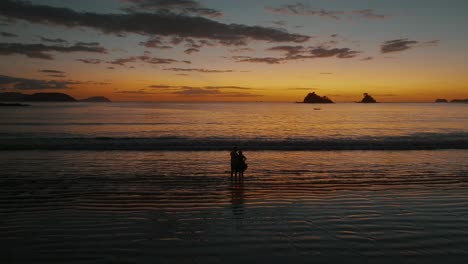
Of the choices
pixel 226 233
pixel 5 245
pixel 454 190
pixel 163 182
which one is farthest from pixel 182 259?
pixel 454 190

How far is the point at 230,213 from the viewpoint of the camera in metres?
9.15

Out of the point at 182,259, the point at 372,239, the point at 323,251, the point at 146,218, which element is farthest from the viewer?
the point at 146,218

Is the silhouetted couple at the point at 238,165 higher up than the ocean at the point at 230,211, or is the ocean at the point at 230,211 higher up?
the silhouetted couple at the point at 238,165

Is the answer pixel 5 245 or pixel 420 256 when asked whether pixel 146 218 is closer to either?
pixel 5 245

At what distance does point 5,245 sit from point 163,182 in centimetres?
710

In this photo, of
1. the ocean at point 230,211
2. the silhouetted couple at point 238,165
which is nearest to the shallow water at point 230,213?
the ocean at point 230,211

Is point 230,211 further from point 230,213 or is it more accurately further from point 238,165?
point 238,165

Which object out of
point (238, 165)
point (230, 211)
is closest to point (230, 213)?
point (230, 211)

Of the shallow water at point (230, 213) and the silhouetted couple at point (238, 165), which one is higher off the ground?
the silhouetted couple at point (238, 165)

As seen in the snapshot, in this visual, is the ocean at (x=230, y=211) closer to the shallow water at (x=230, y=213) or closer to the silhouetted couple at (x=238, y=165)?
the shallow water at (x=230, y=213)

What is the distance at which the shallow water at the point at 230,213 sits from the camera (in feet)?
21.3

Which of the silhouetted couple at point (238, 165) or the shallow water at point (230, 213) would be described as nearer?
the shallow water at point (230, 213)

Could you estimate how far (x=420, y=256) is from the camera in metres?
6.30

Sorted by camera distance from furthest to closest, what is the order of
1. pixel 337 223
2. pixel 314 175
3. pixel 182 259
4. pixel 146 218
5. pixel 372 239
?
pixel 314 175 → pixel 146 218 → pixel 337 223 → pixel 372 239 → pixel 182 259
